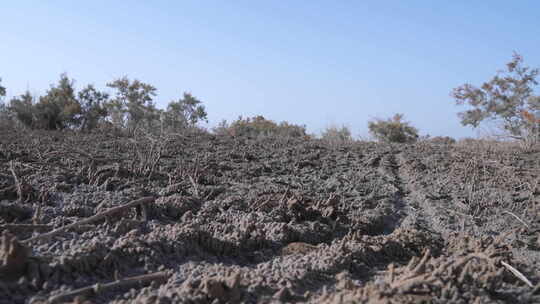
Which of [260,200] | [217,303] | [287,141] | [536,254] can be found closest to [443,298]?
[217,303]

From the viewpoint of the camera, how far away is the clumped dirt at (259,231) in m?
1.92

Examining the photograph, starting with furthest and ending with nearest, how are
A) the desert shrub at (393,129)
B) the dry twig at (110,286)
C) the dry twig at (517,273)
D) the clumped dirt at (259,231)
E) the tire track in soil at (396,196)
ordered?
the desert shrub at (393,129), the tire track in soil at (396,196), the dry twig at (517,273), the clumped dirt at (259,231), the dry twig at (110,286)

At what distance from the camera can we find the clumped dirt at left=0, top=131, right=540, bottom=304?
192 centimetres

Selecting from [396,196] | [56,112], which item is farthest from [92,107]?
[396,196]

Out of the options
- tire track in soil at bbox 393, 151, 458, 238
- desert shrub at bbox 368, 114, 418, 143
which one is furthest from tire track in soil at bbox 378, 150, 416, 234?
desert shrub at bbox 368, 114, 418, 143

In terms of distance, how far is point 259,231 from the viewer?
2836 mm

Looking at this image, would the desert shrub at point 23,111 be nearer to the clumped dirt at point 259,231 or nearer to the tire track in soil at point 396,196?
the clumped dirt at point 259,231

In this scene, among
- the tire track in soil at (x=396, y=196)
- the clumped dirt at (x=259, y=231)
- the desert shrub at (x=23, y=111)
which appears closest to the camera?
the clumped dirt at (x=259, y=231)

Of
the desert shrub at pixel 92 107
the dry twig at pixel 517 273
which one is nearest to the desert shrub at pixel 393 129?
the desert shrub at pixel 92 107

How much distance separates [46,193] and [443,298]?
8.80 feet

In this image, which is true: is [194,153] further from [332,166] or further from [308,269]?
[308,269]

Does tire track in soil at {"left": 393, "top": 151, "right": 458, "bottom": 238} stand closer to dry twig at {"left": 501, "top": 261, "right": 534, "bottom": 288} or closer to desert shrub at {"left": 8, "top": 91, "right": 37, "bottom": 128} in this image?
dry twig at {"left": 501, "top": 261, "right": 534, "bottom": 288}

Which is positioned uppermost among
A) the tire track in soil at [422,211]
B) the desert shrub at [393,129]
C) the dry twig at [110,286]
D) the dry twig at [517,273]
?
the desert shrub at [393,129]

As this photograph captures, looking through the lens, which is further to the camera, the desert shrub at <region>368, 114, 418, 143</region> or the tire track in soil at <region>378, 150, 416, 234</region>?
the desert shrub at <region>368, 114, 418, 143</region>
